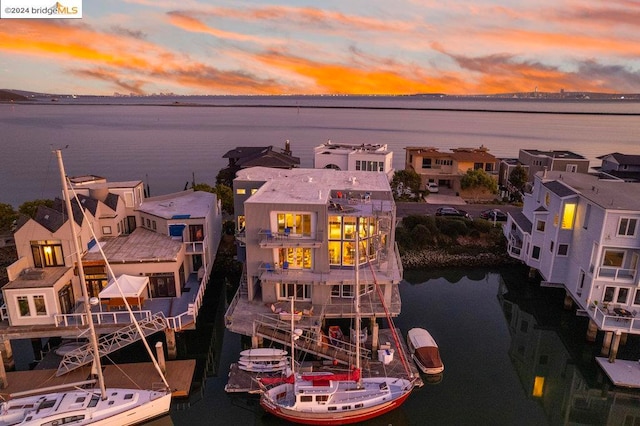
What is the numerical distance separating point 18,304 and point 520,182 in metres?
73.6

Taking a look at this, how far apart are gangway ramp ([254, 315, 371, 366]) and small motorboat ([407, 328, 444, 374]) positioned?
12.8ft

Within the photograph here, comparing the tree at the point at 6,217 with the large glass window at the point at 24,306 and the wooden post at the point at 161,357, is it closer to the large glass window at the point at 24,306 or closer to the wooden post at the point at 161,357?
the large glass window at the point at 24,306

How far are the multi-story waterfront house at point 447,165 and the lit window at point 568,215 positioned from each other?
140ft

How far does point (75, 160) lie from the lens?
129000mm

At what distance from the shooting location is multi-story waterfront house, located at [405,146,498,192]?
7862 cm

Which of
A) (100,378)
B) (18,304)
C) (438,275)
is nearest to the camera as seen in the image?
(100,378)

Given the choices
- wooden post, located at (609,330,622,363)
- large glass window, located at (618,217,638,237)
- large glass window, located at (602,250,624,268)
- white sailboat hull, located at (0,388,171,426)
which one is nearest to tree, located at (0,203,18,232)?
white sailboat hull, located at (0,388,171,426)

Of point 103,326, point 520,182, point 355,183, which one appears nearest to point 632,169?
point 520,182

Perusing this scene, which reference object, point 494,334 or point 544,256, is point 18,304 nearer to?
point 494,334

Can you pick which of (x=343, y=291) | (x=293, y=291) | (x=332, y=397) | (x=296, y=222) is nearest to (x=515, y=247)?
(x=343, y=291)

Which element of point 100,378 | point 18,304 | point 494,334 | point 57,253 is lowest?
point 494,334

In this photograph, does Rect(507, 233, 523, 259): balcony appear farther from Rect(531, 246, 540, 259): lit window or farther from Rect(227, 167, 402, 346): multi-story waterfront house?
Rect(227, 167, 402, 346): multi-story waterfront house

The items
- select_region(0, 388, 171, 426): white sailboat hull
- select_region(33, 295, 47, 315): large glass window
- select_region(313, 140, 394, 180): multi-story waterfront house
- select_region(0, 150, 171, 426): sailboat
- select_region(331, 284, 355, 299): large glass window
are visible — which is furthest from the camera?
select_region(313, 140, 394, 180): multi-story waterfront house

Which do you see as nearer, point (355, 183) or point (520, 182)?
point (355, 183)
